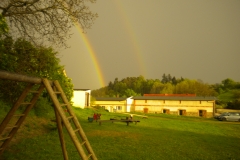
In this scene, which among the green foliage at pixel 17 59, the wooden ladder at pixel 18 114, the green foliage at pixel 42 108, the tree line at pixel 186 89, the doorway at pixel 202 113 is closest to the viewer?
the wooden ladder at pixel 18 114

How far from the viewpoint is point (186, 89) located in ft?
306

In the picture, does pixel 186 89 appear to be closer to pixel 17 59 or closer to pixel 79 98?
pixel 79 98

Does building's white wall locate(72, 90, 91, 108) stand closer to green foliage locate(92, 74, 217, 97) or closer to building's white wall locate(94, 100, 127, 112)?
building's white wall locate(94, 100, 127, 112)

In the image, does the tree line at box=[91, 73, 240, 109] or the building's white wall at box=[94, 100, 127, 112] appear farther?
the tree line at box=[91, 73, 240, 109]

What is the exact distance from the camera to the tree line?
5847 centimetres

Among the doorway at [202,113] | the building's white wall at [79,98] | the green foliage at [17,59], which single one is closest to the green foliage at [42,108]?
the green foliage at [17,59]

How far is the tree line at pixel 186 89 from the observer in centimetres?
5847

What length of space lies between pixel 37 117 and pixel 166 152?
984 cm

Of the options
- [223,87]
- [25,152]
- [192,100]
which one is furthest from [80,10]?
[223,87]

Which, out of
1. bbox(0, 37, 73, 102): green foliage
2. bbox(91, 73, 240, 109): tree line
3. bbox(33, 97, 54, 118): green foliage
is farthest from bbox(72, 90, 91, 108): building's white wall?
bbox(91, 73, 240, 109): tree line

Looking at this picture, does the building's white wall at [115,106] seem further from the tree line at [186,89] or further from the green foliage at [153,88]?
the green foliage at [153,88]

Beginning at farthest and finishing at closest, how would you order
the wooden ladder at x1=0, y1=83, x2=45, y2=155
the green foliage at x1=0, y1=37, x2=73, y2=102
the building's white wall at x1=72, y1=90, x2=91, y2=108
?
the building's white wall at x1=72, y1=90, x2=91, y2=108
the green foliage at x1=0, y1=37, x2=73, y2=102
the wooden ladder at x1=0, y1=83, x2=45, y2=155

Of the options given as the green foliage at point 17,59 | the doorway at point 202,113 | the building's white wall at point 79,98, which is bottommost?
the doorway at point 202,113

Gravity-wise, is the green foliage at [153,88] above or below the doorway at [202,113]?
above
